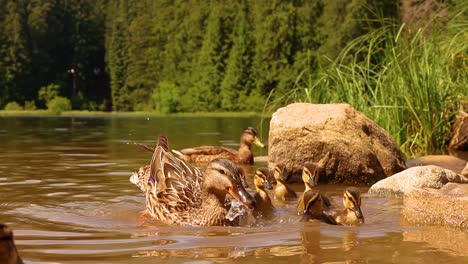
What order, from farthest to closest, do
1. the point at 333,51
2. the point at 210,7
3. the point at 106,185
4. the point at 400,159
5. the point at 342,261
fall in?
the point at 210,7 < the point at 333,51 < the point at 400,159 < the point at 106,185 < the point at 342,261

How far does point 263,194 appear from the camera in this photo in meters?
6.84

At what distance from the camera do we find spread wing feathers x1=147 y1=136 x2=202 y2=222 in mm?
5969

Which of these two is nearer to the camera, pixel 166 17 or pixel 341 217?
pixel 341 217

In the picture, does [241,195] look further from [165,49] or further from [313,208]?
[165,49]

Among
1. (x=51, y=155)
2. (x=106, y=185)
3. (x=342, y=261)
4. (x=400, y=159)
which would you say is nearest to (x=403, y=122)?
(x=400, y=159)

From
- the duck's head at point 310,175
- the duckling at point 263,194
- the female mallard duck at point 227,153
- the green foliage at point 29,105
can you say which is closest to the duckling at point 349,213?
the duckling at point 263,194

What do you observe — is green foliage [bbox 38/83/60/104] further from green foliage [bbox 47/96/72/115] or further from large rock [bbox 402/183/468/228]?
large rock [bbox 402/183/468/228]

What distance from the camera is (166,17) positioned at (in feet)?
289

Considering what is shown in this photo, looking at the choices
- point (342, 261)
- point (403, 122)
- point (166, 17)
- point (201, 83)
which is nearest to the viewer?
point (342, 261)

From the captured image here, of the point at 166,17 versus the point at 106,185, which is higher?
the point at 166,17

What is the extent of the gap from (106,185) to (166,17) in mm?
80757

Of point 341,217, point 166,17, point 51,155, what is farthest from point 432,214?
point 166,17

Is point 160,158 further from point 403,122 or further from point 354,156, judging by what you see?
point 403,122

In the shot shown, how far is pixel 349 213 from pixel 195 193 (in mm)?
1228
